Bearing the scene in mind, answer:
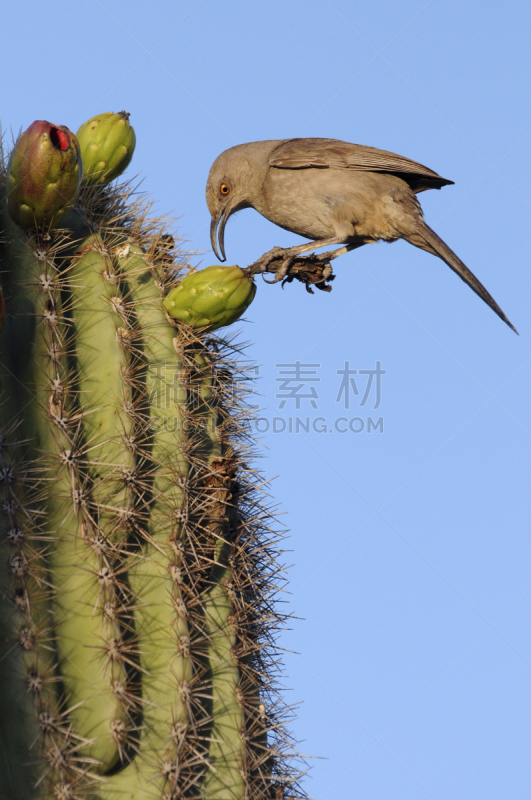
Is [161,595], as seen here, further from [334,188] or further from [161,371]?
[334,188]

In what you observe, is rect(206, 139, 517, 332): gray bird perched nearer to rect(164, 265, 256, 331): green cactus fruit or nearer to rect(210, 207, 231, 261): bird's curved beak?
rect(210, 207, 231, 261): bird's curved beak

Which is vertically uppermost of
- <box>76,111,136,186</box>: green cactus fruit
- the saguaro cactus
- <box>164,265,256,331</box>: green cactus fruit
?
<box>76,111,136,186</box>: green cactus fruit

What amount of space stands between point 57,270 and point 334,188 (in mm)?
2456

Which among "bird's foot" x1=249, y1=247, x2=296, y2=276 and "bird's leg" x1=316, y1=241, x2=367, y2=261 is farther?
"bird's leg" x1=316, y1=241, x2=367, y2=261

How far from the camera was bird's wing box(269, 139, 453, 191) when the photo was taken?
4387 millimetres

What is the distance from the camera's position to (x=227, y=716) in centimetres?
226

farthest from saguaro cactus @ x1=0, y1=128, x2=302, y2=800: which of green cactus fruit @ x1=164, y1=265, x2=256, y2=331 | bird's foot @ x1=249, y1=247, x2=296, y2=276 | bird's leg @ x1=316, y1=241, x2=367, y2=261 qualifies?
bird's leg @ x1=316, y1=241, x2=367, y2=261

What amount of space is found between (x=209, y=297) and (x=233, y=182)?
8.98 feet

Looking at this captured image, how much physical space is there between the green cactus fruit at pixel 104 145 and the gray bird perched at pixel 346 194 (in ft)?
5.31

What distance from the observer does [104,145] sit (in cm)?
263

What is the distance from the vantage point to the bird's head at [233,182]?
15.8 ft

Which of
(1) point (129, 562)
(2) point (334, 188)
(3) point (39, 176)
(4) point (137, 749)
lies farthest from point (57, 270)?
(2) point (334, 188)

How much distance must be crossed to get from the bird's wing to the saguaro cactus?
2227mm

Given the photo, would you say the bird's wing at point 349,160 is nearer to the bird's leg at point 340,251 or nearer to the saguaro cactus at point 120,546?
the bird's leg at point 340,251
